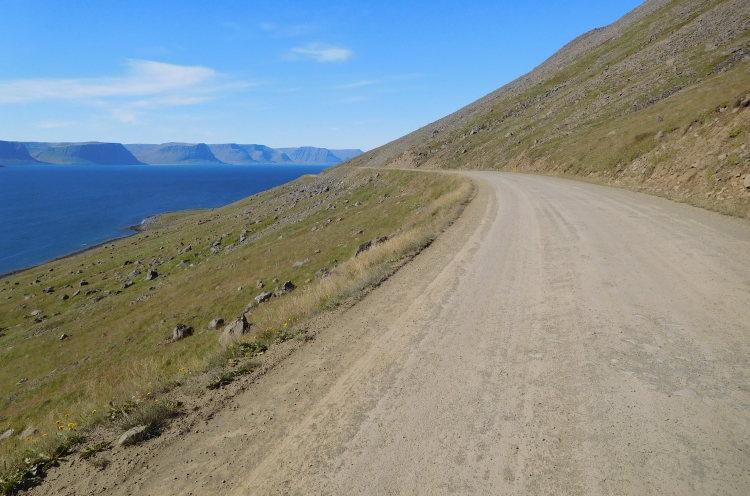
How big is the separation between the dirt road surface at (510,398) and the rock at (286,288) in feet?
46.8

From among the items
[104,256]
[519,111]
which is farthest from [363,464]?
[519,111]

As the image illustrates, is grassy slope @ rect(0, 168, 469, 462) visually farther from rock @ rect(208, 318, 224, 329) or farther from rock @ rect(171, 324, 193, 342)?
rock @ rect(208, 318, 224, 329)

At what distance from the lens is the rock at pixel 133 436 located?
539cm

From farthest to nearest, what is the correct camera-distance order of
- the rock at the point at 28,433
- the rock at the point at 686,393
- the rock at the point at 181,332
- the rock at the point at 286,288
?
the rock at the point at 286,288, the rock at the point at 181,332, the rock at the point at 28,433, the rock at the point at 686,393

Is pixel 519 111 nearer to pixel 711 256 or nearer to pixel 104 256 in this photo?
pixel 711 256

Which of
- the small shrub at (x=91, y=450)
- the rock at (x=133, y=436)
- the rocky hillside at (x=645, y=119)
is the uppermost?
the rocky hillside at (x=645, y=119)

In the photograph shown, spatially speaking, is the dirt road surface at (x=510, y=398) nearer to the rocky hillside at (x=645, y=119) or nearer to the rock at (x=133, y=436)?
the rock at (x=133, y=436)

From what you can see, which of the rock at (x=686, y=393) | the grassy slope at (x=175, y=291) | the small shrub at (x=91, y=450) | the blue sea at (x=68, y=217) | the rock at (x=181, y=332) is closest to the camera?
the rock at (x=686, y=393)

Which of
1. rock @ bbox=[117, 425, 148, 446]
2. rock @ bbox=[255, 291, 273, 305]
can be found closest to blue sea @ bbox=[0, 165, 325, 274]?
rock @ bbox=[255, 291, 273, 305]

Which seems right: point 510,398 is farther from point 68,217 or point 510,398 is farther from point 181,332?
point 68,217

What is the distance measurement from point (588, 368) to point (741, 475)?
207 centimetres

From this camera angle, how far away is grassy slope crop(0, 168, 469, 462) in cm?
1588

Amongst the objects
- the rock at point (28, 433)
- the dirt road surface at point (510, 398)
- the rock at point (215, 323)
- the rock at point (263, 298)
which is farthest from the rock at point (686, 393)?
the rock at point (215, 323)

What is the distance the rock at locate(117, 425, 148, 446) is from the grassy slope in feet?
7.86
